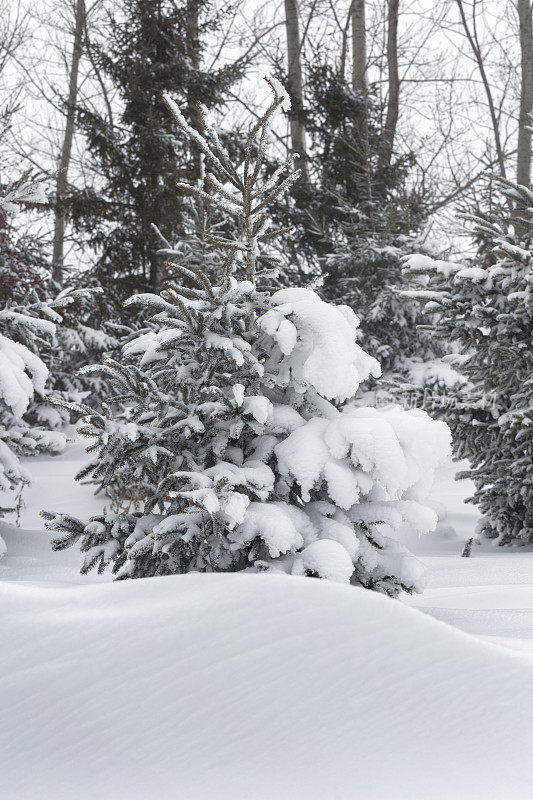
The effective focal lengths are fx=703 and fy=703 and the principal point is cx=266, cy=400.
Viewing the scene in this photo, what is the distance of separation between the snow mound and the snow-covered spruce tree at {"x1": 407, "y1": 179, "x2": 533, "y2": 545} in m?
4.20

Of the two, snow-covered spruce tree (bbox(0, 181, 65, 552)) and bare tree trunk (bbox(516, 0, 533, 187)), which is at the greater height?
bare tree trunk (bbox(516, 0, 533, 187))

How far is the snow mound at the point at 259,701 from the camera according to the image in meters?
1.38

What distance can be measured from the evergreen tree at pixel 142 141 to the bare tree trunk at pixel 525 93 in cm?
524

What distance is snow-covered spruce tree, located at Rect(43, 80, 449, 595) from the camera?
3000 mm

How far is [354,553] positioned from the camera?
127 inches

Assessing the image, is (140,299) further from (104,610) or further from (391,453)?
(104,610)

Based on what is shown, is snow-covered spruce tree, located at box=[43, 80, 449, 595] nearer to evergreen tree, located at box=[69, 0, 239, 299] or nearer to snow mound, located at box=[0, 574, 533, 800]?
snow mound, located at box=[0, 574, 533, 800]

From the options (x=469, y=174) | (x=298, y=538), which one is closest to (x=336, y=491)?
(x=298, y=538)

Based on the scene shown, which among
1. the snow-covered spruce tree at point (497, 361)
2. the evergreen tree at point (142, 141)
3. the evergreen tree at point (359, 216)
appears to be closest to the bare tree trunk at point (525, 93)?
the evergreen tree at point (359, 216)

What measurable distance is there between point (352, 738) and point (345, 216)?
13905 millimetres

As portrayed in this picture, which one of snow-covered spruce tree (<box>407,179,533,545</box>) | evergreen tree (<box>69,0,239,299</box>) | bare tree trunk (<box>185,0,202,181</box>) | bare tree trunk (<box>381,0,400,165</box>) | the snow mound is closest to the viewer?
the snow mound

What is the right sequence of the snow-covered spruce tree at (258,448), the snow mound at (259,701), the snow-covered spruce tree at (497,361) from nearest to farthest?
the snow mound at (259,701)
the snow-covered spruce tree at (258,448)
the snow-covered spruce tree at (497,361)

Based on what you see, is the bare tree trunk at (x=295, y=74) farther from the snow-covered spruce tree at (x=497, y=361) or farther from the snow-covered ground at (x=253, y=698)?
the snow-covered ground at (x=253, y=698)

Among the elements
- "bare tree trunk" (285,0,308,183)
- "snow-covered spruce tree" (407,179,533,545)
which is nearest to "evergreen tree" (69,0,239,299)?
"bare tree trunk" (285,0,308,183)
